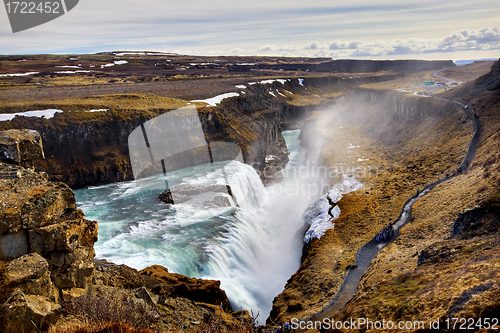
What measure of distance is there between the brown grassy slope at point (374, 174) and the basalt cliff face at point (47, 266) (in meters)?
9.47

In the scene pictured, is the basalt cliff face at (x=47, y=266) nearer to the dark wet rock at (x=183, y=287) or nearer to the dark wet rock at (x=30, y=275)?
the dark wet rock at (x=30, y=275)

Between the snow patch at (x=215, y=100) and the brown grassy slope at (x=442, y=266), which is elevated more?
the snow patch at (x=215, y=100)

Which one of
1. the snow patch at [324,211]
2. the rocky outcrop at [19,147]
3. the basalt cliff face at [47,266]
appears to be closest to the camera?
the basalt cliff face at [47,266]

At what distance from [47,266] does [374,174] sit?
38609 mm

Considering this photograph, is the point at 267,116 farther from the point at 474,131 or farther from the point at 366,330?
the point at 366,330

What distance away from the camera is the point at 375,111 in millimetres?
77750

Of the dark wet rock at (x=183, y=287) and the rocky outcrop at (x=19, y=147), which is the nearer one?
the rocky outcrop at (x=19, y=147)

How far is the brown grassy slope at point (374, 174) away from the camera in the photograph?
19.2 meters

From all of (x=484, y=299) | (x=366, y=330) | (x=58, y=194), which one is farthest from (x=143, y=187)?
(x=484, y=299)

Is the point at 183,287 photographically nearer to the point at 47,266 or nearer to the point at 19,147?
the point at 47,266

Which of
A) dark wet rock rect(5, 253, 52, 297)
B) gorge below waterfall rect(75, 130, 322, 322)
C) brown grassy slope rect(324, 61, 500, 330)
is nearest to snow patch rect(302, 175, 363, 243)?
gorge below waterfall rect(75, 130, 322, 322)

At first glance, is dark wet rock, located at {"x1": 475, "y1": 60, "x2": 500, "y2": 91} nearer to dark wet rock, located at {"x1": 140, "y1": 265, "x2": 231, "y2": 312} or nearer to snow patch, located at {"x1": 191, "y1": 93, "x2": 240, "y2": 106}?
snow patch, located at {"x1": 191, "y1": 93, "x2": 240, "y2": 106}

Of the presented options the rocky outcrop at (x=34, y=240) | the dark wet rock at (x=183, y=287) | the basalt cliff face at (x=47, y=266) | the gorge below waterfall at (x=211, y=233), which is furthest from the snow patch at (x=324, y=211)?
the rocky outcrop at (x=34, y=240)

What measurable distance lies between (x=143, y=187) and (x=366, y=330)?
26672 millimetres
